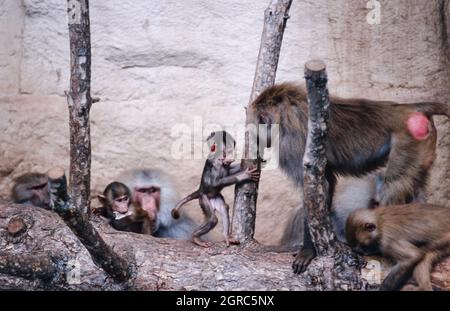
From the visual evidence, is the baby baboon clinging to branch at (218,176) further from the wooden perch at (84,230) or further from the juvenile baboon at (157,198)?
the juvenile baboon at (157,198)

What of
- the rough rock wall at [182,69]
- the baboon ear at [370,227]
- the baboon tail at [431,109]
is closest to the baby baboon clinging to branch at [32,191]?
the rough rock wall at [182,69]

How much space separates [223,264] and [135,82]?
252 centimetres

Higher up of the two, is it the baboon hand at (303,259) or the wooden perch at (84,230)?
the wooden perch at (84,230)

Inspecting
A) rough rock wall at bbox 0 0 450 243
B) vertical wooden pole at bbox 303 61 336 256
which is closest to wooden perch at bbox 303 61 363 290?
vertical wooden pole at bbox 303 61 336 256

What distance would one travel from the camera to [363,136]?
4984 millimetres

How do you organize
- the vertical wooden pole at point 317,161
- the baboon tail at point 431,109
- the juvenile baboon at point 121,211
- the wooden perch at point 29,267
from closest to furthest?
the vertical wooden pole at point 317,161
the wooden perch at point 29,267
the baboon tail at point 431,109
the juvenile baboon at point 121,211

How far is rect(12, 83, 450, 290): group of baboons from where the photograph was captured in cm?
449

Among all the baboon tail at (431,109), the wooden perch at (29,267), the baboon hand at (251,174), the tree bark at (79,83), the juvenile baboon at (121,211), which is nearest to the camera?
the wooden perch at (29,267)

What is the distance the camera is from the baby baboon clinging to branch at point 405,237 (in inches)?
173

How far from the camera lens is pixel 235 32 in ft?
21.4

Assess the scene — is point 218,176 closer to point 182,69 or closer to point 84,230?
point 84,230

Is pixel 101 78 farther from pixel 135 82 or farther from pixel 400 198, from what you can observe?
pixel 400 198
